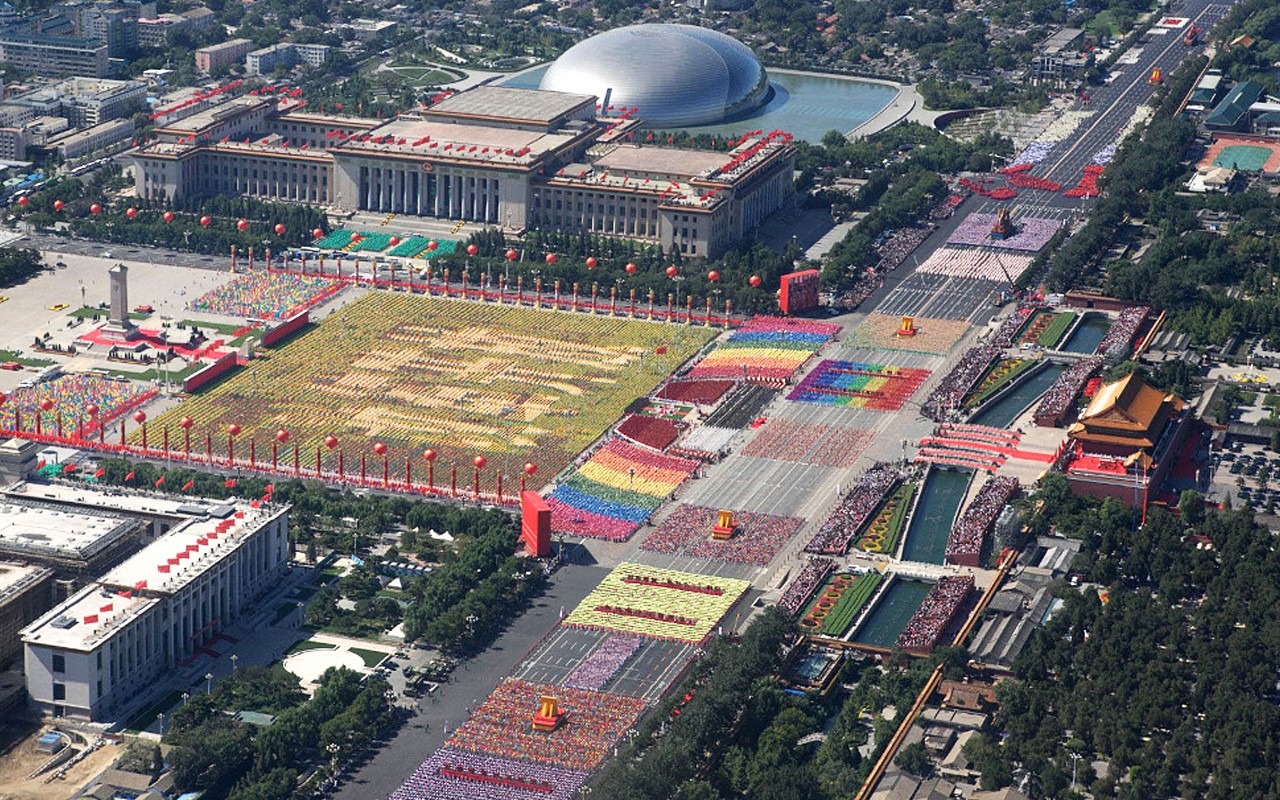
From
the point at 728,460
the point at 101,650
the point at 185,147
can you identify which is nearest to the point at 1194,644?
the point at 728,460

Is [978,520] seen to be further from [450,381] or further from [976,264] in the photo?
[976,264]

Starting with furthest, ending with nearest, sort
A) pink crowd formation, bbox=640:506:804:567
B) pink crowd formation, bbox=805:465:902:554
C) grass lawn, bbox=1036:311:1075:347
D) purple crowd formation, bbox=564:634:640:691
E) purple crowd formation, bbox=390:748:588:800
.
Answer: grass lawn, bbox=1036:311:1075:347 → pink crowd formation, bbox=805:465:902:554 → pink crowd formation, bbox=640:506:804:567 → purple crowd formation, bbox=564:634:640:691 → purple crowd formation, bbox=390:748:588:800

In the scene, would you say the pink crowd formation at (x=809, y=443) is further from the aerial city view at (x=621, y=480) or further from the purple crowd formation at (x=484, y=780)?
the purple crowd formation at (x=484, y=780)

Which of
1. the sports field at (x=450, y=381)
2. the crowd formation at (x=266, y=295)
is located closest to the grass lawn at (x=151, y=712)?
the sports field at (x=450, y=381)

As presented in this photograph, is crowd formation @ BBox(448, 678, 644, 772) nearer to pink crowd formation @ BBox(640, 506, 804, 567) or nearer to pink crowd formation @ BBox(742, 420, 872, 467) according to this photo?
pink crowd formation @ BBox(640, 506, 804, 567)

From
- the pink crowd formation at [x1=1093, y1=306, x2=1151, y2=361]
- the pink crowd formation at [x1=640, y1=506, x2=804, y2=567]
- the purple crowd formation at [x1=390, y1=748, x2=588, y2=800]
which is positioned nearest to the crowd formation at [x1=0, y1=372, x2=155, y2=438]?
the pink crowd formation at [x1=640, y1=506, x2=804, y2=567]
